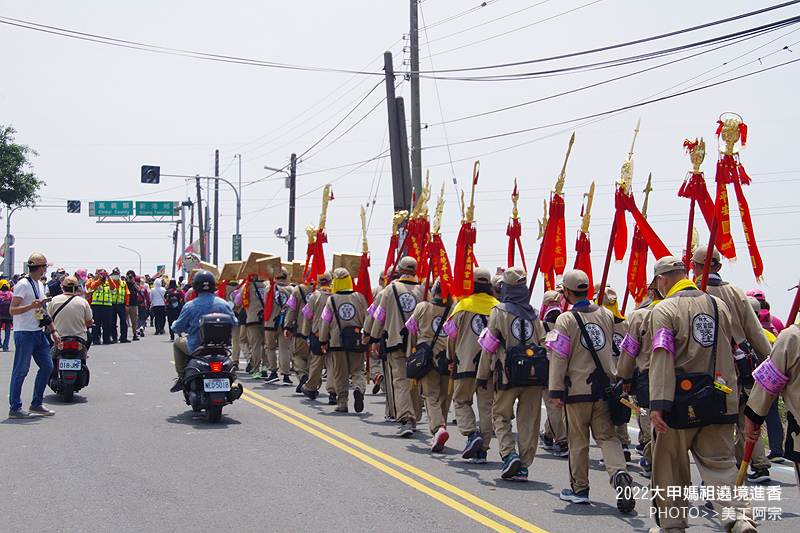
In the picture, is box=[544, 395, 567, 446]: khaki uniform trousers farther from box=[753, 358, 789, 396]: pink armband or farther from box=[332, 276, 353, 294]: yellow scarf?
box=[753, 358, 789, 396]: pink armband

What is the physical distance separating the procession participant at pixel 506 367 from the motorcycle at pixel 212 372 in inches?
154

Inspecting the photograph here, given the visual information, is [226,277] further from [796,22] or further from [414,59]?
[796,22]

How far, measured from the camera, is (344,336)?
1171 cm

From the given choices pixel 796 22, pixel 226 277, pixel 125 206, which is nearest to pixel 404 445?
pixel 796 22

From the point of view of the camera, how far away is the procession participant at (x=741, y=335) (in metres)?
6.25

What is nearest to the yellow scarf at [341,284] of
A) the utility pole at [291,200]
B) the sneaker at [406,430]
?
the sneaker at [406,430]

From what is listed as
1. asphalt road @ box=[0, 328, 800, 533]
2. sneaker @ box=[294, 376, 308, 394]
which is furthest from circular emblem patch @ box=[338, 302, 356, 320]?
sneaker @ box=[294, 376, 308, 394]

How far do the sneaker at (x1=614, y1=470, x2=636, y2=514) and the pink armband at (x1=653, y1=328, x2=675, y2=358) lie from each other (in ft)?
4.79

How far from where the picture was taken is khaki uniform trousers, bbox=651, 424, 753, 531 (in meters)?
5.39

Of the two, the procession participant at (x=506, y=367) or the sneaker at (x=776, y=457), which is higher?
the procession participant at (x=506, y=367)

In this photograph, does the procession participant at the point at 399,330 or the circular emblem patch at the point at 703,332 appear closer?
the circular emblem patch at the point at 703,332

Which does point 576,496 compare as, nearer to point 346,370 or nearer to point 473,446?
point 473,446

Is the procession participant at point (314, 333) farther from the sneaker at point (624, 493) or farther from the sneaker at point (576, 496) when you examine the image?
the sneaker at point (624, 493)

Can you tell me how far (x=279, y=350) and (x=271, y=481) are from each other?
25.7ft
